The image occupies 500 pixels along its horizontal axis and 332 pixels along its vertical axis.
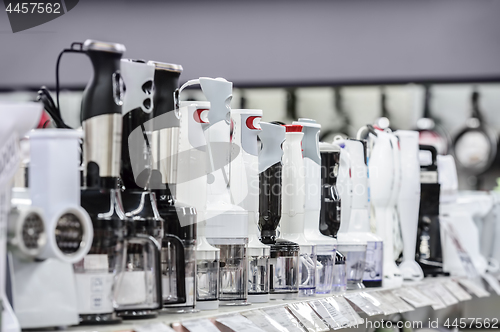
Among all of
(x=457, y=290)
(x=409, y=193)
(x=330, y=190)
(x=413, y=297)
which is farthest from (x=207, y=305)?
(x=457, y=290)

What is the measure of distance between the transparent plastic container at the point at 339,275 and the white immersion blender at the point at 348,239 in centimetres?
5

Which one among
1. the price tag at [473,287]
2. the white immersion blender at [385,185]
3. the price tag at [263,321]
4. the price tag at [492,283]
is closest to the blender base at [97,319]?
the price tag at [263,321]

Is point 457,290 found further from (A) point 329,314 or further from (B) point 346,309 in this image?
(A) point 329,314

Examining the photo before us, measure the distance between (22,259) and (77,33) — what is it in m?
4.32

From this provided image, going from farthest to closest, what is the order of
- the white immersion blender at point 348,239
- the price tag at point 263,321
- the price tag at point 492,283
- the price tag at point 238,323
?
Answer: the price tag at point 492,283, the white immersion blender at point 348,239, the price tag at point 263,321, the price tag at point 238,323

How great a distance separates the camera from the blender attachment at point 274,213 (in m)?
1.74

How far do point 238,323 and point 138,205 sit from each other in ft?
1.00

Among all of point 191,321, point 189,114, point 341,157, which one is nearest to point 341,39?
point 341,157

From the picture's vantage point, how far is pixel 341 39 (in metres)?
5.00

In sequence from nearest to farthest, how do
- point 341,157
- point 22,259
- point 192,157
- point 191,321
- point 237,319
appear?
point 22,259, point 191,321, point 237,319, point 192,157, point 341,157

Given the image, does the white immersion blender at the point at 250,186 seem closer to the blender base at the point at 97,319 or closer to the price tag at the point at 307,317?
the price tag at the point at 307,317

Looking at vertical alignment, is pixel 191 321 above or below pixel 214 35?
below

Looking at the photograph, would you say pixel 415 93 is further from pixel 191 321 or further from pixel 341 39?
pixel 191 321

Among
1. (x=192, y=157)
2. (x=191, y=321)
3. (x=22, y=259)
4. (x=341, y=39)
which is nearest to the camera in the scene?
(x=22, y=259)
